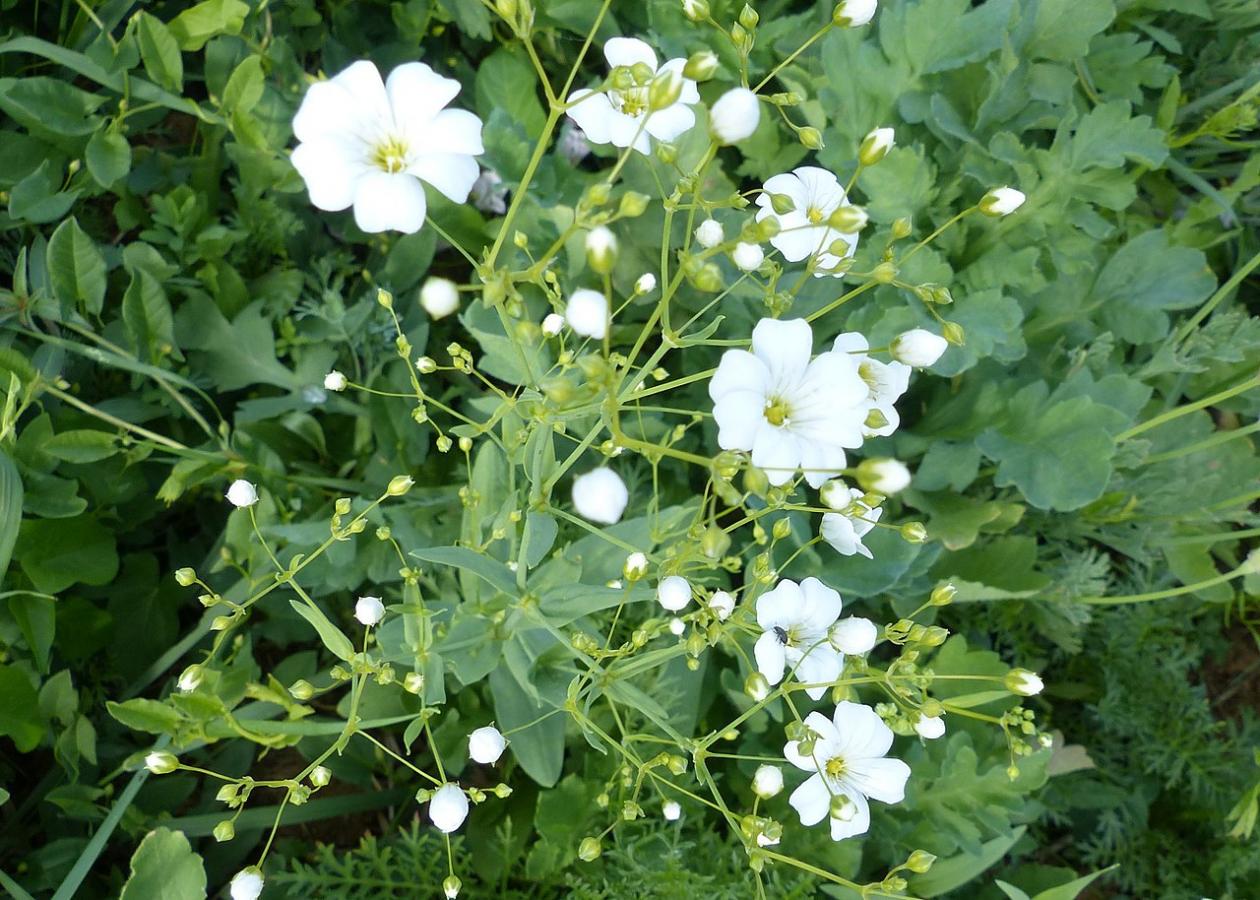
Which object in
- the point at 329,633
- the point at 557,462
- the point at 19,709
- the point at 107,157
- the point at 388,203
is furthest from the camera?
the point at 107,157

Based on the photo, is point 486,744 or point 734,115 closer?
point 734,115

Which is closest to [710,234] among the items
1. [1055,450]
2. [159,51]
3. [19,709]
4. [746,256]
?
[746,256]

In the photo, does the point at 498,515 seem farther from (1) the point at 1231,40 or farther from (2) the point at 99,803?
(1) the point at 1231,40

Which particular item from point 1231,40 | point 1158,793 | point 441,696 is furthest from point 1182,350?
point 441,696

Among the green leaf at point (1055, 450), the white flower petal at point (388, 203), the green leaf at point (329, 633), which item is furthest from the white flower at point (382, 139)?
the green leaf at point (1055, 450)

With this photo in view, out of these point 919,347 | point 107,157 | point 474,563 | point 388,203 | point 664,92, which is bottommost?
point 474,563

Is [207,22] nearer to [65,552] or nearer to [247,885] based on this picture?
[65,552]
